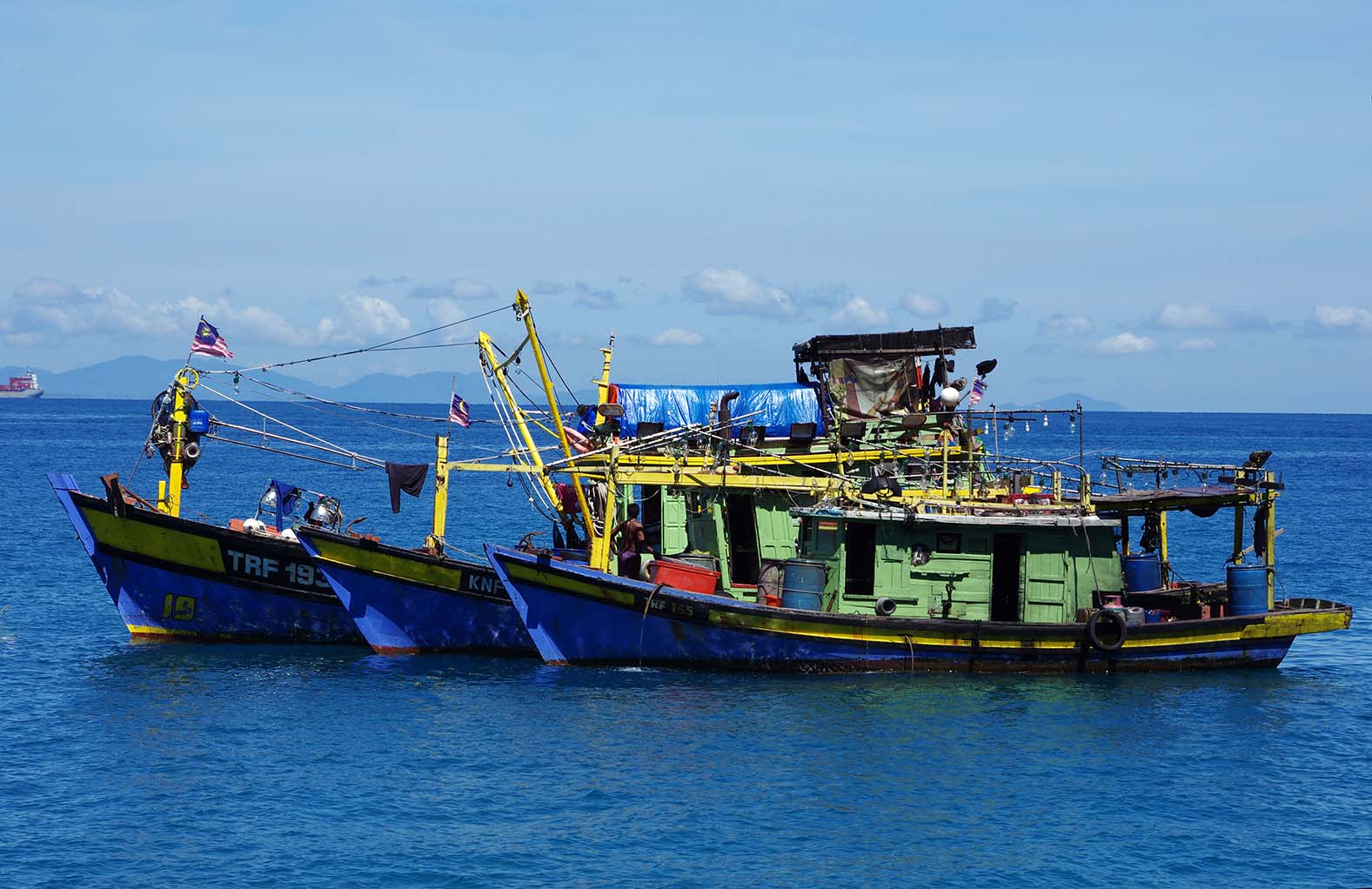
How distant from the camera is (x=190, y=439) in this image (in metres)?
31.1

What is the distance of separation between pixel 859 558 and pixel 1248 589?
25.1 feet

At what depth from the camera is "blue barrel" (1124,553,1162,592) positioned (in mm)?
27906

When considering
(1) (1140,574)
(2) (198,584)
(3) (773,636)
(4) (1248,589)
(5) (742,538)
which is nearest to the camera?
(3) (773,636)

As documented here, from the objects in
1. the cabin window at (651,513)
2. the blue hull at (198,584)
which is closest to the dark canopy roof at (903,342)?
the cabin window at (651,513)

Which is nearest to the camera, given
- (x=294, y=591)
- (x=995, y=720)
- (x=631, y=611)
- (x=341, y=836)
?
(x=341, y=836)

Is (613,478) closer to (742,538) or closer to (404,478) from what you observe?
(742,538)

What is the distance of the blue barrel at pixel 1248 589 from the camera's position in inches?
1078

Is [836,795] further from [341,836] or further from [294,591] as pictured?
[294,591]

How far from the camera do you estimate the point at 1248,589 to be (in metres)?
27.5

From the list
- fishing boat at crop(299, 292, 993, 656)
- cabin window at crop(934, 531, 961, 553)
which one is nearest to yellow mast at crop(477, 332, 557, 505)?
fishing boat at crop(299, 292, 993, 656)

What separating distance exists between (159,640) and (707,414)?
13478 mm

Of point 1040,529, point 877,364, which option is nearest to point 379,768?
point 1040,529

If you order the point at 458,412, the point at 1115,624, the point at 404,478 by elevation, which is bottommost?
the point at 1115,624

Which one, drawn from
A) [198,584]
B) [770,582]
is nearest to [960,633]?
[770,582]
